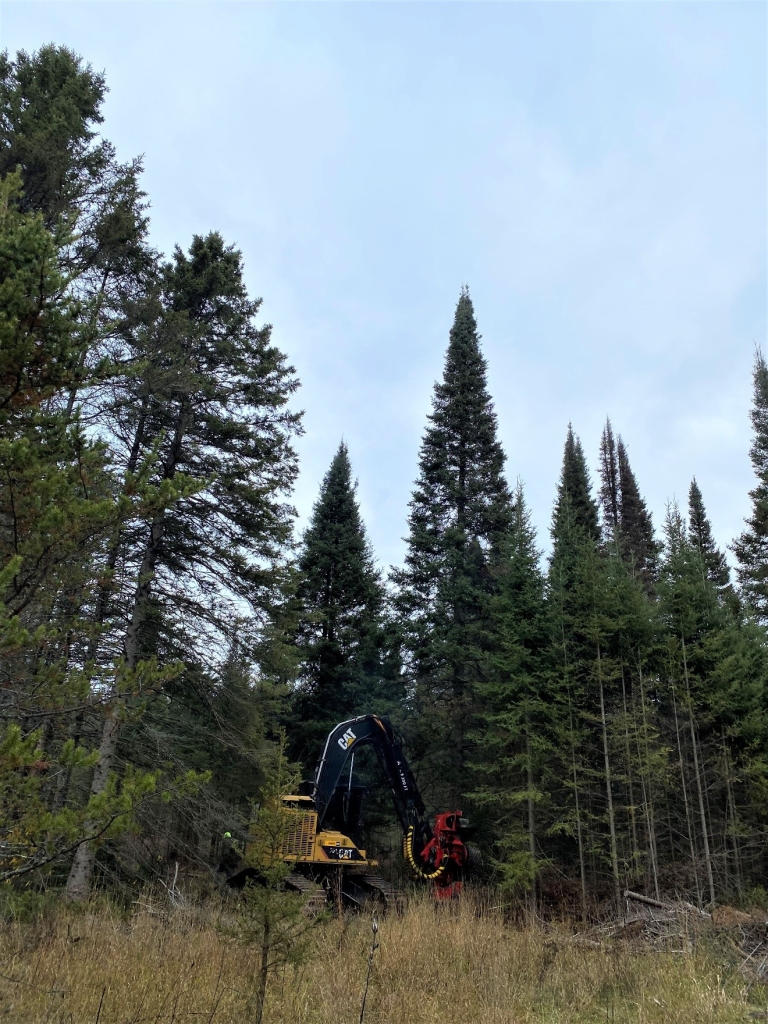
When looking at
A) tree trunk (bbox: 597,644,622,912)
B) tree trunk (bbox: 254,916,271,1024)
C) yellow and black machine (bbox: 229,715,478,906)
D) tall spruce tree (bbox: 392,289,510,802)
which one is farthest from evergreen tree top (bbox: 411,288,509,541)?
tree trunk (bbox: 254,916,271,1024)

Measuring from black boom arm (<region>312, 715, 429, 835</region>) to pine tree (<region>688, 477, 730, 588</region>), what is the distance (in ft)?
60.3

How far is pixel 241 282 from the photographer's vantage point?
651 inches

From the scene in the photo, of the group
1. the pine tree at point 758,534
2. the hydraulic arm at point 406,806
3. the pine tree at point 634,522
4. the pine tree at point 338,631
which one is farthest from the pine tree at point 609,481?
the hydraulic arm at point 406,806

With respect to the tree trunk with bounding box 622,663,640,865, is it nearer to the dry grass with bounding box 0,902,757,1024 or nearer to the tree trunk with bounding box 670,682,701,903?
the tree trunk with bounding box 670,682,701,903

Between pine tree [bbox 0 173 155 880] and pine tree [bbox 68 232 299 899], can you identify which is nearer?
pine tree [bbox 0 173 155 880]

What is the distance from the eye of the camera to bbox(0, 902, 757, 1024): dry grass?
553 cm

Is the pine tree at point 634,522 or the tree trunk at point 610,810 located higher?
the pine tree at point 634,522

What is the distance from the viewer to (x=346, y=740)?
15562mm

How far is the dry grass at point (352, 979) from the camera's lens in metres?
5.53

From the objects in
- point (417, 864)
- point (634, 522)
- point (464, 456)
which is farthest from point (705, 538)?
point (417, 864)

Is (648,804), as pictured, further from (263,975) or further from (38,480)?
(38,480)

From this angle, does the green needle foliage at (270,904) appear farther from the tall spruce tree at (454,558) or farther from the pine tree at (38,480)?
the tall spruce tree at (454,558)

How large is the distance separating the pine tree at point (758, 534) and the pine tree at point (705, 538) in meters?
2.54

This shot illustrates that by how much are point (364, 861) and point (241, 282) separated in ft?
45.2
